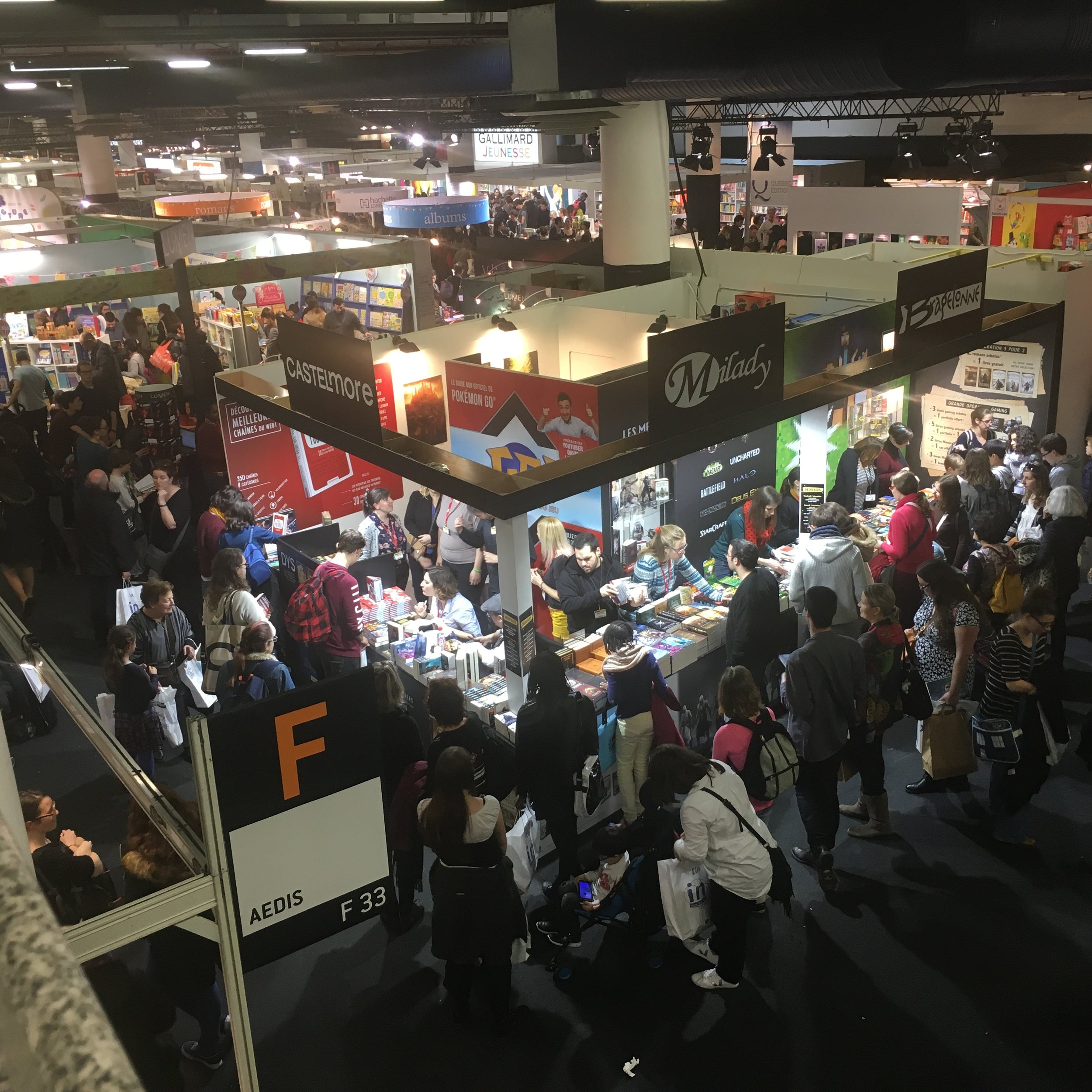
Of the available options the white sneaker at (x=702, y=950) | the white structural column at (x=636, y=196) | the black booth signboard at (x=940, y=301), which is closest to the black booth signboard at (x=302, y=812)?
the white sneaker at (x=702, y=950)

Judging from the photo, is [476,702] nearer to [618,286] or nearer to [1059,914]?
[1059,914]

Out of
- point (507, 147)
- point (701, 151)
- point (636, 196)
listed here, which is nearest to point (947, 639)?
point (636, 196)

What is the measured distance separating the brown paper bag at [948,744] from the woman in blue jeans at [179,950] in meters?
3.39

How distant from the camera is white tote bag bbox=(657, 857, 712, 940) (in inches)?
152

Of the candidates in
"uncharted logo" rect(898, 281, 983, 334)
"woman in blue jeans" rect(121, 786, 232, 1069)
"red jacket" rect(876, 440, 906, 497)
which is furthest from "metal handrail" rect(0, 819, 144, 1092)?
"red jacket" rect(876, 440, 906, 497)

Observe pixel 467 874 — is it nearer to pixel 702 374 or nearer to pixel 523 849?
pixel 523 849

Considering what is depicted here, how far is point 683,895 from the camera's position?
3.86 meters

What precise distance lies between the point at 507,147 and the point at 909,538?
15.0 meters

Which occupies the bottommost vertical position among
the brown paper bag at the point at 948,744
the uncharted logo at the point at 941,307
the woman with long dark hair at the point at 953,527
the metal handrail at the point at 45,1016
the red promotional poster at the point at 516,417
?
the brown paper bag at the point at 948,744

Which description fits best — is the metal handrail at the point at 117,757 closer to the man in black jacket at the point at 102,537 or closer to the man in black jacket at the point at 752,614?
the man in black jacket at the point at 752,614

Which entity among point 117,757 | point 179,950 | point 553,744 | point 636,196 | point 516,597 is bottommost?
point 179,950

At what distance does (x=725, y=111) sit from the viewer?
18.1 meters

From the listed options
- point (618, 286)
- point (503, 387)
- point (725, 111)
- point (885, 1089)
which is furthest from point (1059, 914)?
point (725, 111)

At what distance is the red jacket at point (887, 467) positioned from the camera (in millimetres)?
7781
